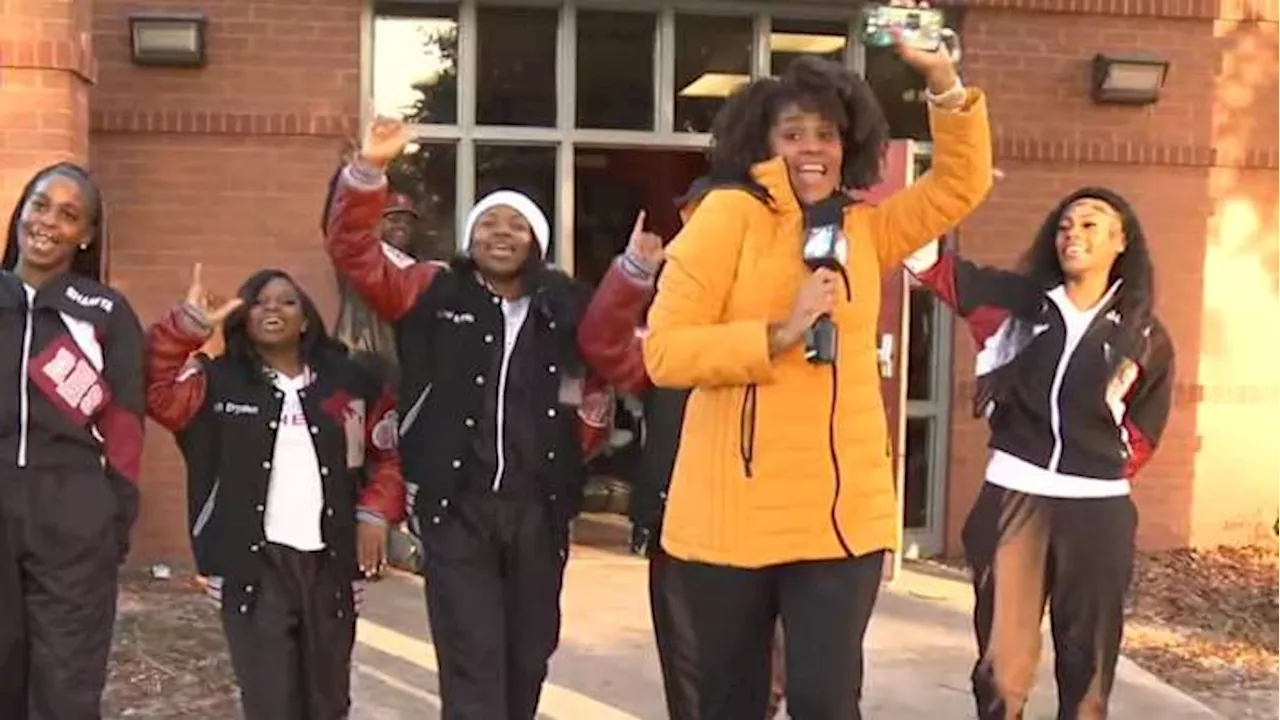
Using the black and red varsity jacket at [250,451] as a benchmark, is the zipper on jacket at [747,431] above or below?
above

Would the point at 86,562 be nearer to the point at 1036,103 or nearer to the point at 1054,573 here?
the point at 1054,573

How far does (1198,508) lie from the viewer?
9.18 metres

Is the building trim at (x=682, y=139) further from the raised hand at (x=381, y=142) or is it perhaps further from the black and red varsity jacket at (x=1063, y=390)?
the raised hand at (x=381, y=142)

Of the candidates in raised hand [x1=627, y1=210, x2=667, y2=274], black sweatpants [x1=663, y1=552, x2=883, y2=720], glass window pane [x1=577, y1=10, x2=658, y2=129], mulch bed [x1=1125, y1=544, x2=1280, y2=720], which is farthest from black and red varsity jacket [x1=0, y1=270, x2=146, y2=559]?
glass window pane [x1=577, y1=10, x2=658, y2=129]

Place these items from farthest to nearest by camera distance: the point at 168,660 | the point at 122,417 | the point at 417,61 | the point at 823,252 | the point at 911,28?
the point at 417,61, the point at 168,660, the point at 122,417, the point at 911,28, the point at 823,252

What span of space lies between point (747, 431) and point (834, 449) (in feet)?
0.61

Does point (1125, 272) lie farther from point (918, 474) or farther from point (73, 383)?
point (918, 474)

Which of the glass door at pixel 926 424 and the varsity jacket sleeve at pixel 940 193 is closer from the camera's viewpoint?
the varsity jacket sleeve at pixel 940 193

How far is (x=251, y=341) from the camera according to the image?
447cm

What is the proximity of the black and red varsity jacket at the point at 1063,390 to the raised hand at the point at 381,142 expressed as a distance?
1.63 metres

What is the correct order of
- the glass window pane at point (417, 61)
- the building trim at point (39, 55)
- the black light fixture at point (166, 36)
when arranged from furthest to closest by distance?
the glass window pane at point (417, 61)
the black light fixture at point (166, 36)
the building trim at point (39, 55)

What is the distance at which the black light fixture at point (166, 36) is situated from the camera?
7895mm

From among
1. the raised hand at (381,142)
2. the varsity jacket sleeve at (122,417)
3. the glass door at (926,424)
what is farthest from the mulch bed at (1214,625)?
the varsity jacket sleeve at (122,417)

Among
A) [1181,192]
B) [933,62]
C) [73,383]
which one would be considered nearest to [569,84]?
[1181,192]
